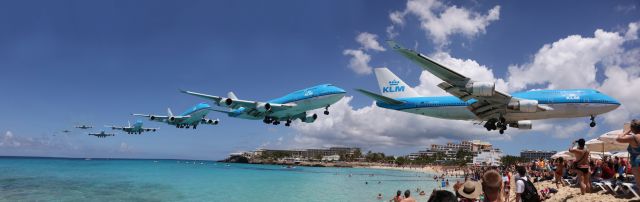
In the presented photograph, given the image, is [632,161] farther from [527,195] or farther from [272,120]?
[272,120]

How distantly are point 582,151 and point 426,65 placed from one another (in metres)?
13.3

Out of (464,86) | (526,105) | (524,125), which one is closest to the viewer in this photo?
(464,86)

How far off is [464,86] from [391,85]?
13.2 meters

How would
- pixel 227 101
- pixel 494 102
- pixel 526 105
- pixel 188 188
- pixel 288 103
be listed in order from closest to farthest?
pixel 526 105
pixel 494 102
pixel 227 101
pixel 288 103
pixel 188 188

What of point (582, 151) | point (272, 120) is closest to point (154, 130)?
point (272, 120)

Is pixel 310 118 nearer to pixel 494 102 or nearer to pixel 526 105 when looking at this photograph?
pixel 494 102

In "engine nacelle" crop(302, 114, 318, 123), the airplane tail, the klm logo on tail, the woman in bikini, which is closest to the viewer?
the woman in bikini

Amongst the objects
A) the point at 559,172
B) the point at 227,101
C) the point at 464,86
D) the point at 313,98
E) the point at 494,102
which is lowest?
the point at 559,172

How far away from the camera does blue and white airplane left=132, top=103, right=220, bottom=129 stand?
68.6m

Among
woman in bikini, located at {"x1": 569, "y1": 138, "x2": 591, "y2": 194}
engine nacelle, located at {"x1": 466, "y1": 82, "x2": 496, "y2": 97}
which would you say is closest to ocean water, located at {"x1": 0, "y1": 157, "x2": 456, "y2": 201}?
engine nacelle, located at {"x1": 466, "y1": 82, "x2": 496, "y2": 97}

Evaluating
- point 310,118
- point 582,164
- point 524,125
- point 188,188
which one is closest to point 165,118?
point 188,188

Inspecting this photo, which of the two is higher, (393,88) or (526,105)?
(393,88)

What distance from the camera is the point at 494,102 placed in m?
27.7

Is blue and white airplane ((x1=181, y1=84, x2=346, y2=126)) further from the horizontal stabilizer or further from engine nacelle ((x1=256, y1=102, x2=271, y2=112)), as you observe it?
the horizontal stabilizer
